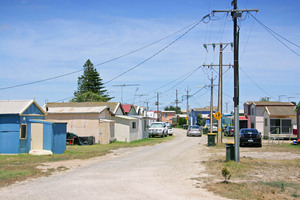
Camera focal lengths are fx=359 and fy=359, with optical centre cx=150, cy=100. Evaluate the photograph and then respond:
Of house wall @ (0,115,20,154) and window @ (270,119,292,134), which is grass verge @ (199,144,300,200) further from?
window @ (270,119,292,134)

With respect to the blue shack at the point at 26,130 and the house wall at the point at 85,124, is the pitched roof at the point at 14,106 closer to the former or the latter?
the blue shack at the point at 26,130

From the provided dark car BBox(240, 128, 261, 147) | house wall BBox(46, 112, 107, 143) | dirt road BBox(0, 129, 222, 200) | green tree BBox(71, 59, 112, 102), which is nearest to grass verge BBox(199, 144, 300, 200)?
dirt road BBox(0, 129, 222, 200)

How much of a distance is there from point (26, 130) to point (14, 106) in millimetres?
1678

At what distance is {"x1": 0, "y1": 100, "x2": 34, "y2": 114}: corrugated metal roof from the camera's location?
20.9m

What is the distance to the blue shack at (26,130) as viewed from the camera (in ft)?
68.2

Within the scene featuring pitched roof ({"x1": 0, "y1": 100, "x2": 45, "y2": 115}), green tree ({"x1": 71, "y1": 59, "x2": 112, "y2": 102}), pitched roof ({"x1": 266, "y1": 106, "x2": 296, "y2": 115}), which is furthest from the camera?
green tree ({"x1": 71, "y1": 59, "x2": 112, "y2": 102})

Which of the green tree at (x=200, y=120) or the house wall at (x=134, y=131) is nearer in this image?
the house wall at (x=134, y=131)

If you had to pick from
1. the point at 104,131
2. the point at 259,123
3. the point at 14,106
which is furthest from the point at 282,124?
the point at 14,106

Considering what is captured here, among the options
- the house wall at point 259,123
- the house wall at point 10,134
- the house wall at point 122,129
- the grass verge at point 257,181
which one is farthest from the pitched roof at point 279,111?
the house wall at point 10,134

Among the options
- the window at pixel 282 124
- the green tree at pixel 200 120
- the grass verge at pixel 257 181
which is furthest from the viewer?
the green tree at pixel 200 120

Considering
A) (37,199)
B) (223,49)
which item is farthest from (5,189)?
(223,49)

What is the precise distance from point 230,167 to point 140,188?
565 cm

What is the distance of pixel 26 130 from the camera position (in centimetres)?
2139

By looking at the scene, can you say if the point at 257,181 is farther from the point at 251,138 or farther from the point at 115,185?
the point at 251,138
